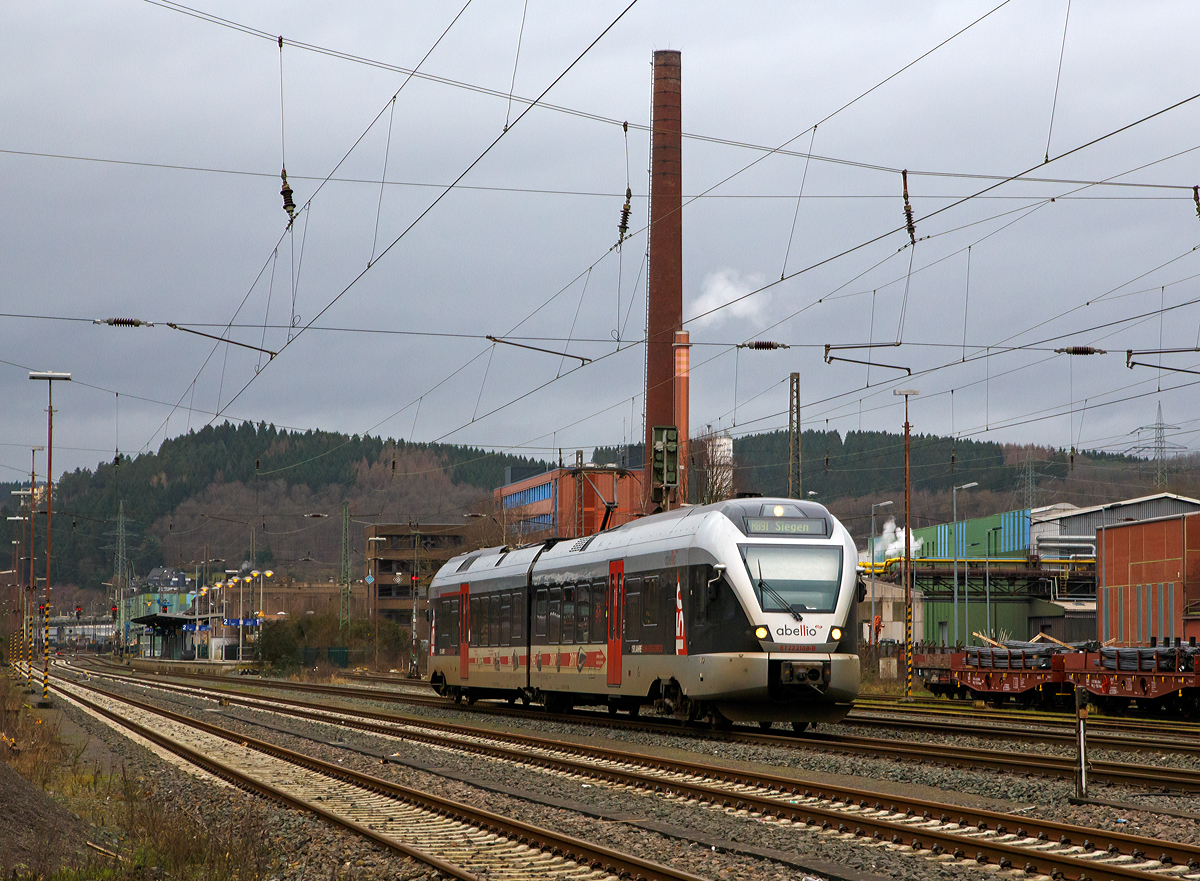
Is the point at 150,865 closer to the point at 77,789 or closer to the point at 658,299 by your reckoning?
the point at 77,789

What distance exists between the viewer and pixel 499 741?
23.3 metres

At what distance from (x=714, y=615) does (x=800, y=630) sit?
1376 millimetres

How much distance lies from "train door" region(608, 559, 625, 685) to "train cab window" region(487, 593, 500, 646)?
6.82m

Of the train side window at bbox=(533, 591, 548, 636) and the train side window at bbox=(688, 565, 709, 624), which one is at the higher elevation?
the train side window at bbox=(688, 565, 709, 624)

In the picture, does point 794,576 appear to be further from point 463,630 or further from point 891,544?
point 891,544

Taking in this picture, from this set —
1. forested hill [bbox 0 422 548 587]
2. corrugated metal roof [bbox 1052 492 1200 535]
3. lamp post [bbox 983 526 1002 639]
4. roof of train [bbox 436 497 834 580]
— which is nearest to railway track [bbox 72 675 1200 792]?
roof of train [bbox 436 497 834 580]

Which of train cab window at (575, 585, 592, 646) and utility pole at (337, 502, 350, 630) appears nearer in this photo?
train cab window at (575, 585, 592, 646)

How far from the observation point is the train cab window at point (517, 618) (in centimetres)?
2989

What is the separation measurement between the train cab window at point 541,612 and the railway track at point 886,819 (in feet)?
24.6

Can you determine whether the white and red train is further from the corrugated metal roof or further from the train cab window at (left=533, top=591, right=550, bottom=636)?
the corrugated metal roof

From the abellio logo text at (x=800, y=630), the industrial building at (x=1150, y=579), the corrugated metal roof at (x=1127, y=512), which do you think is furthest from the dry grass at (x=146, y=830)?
the corrugated metal roof at (x=1127, y=512)

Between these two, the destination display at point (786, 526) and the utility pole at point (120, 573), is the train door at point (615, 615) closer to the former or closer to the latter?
the destination display at point (786, 526)

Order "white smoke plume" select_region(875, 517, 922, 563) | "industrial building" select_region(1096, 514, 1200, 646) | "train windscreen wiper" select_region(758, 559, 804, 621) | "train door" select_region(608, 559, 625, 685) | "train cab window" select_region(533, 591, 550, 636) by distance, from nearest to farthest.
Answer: "train windscreen wiper" select_region(758, 559, 804, 621)
"train door" select_region(608, 559, 625, 685)
"train cab window" select_region(533, 591, 550, 636)
"industrial building" select_region(1096, 514, 1200, 646)
"white smoke plume" select_region(875, 517, 922, 563)

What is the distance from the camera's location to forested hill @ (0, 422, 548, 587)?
163 meters
